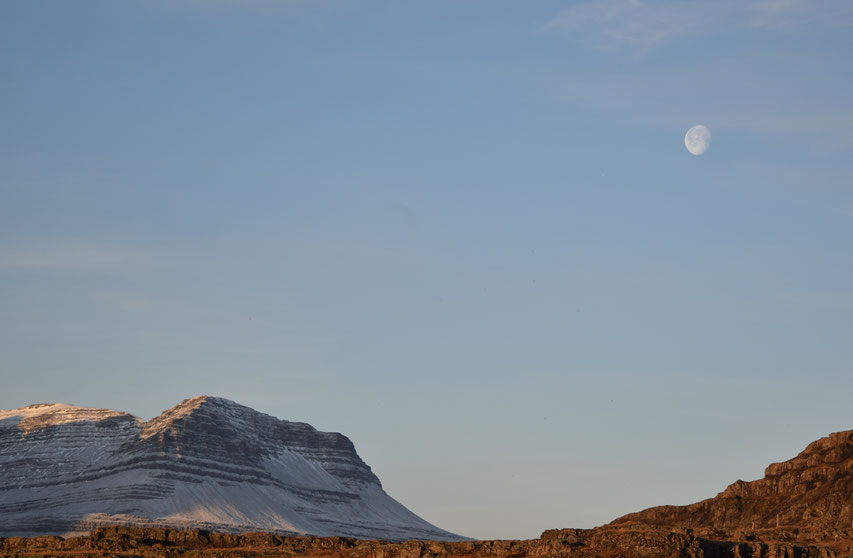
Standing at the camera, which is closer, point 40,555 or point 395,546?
point 395,546

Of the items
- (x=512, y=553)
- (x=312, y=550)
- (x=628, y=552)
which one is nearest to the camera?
(x=628, y=552)

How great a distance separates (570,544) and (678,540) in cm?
1524

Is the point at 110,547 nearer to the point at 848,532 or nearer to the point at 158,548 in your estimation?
the point at 158,548

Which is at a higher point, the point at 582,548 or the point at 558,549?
the point at 582,548

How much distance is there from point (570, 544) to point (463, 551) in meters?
16.9

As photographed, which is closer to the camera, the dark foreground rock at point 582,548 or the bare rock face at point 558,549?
the bare rock face at point 558,549

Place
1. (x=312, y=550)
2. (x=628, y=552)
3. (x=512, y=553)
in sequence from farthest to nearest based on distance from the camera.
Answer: (x=312, y=550) → (x=512, y=553) → (x=628, y=552)

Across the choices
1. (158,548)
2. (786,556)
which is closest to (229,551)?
(158,548)

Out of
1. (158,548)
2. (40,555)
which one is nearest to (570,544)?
(158,548)

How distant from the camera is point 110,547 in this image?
7815 inches

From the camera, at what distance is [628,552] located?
534ft

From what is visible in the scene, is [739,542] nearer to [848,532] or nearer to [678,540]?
[678,540]

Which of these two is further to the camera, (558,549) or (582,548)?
(558,549)

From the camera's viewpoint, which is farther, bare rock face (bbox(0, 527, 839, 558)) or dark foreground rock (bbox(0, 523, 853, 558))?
dark foreground rock (bbox(0, 523, 853, 558))
